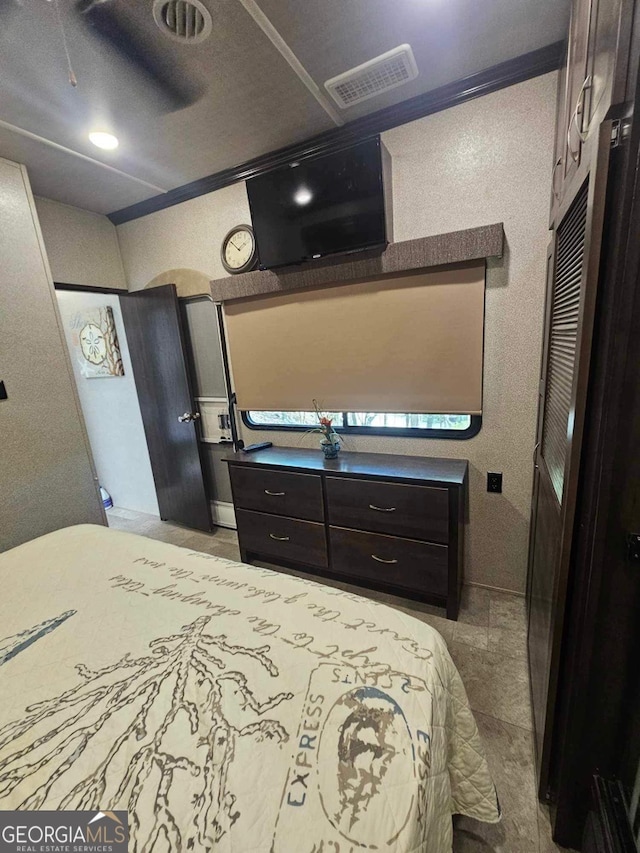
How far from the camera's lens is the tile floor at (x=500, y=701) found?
43.1 inches

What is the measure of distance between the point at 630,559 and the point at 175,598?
1352mm

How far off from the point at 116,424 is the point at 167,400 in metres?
1.06

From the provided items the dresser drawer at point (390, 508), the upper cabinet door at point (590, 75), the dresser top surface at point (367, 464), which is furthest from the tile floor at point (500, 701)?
the upper cabinet door at point (590, 75)

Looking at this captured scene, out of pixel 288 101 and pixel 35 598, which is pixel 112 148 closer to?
pixel 288 101

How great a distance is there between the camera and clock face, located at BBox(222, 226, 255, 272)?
7.88 feet

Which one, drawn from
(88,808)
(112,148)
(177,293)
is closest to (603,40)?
(88,808)

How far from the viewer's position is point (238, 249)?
2.46m

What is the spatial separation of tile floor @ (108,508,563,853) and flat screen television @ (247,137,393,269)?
7.02 feet

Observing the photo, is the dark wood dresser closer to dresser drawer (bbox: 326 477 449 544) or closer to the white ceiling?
dresser drawer (bbox: 326 477 449 544)

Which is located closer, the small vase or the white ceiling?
the white ceiling

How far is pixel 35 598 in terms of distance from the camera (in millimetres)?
1288

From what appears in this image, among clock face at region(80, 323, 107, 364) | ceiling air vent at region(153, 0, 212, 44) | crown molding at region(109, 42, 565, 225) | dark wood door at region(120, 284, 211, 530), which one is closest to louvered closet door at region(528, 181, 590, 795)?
crown molding at region(109, 42, 565, 225)

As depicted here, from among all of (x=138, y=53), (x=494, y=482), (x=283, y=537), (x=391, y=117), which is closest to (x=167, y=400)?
(x=283, y=537)

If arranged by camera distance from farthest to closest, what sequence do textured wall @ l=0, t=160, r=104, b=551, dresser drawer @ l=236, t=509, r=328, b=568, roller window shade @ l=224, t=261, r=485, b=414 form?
dresser drawer @ l=236, t=509, r=328, b=568 < textured wall @ l=0, t=160, r=104, b=551 < roller window shade @ l=224, t=261, r=485, b=414
